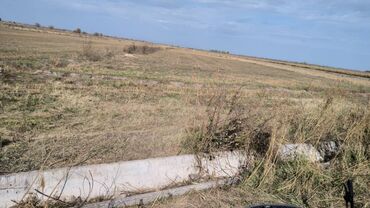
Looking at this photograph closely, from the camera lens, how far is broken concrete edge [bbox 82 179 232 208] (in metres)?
4.40

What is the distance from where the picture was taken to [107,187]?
15.7 feet

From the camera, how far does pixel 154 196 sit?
473 centimetres

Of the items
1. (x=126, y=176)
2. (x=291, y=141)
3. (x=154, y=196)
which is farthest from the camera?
(x=291, y=141)

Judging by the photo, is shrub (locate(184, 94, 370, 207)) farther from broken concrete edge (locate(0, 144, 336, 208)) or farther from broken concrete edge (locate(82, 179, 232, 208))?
broken concrete edge (locate(82, 179, 232, 208))

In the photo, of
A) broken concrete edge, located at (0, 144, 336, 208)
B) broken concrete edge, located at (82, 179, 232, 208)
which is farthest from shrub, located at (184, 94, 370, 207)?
broken concrete edge, located at (82, 179, 232, 208)

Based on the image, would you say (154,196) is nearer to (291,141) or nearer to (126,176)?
(126,176)

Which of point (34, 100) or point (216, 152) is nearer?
point (216, 152)

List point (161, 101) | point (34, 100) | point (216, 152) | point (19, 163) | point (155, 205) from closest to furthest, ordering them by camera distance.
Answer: point (155, 205) → point (19, 163) → point (216, 152) → point (34, 100) → point (161, 101)

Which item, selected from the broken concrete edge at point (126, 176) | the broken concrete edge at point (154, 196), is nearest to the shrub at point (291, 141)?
the broken concrete edge at point (126, 176)

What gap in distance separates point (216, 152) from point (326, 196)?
1.64 meters

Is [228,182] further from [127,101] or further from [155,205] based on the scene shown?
[127,101]

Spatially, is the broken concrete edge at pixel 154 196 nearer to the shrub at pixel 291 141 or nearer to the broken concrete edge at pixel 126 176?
the broken concrete edge at pixel 126 176

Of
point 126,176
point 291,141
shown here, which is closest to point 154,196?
point 126,176

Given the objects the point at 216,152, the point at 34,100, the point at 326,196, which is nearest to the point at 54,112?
the point at 34,100
